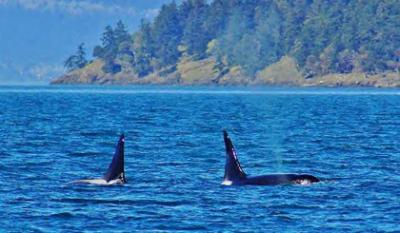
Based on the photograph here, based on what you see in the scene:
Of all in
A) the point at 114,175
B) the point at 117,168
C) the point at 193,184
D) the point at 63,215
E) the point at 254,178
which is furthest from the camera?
the point at 193,184

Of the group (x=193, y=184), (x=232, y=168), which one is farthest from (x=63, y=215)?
(x=193, y=184)

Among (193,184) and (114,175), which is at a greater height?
(114,175)

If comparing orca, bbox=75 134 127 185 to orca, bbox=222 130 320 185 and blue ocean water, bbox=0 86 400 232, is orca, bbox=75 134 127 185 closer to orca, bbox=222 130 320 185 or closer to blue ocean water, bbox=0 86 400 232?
blue ocean water, bbox=0 86 400 232

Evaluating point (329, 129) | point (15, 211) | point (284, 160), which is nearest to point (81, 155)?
point (284, 160)

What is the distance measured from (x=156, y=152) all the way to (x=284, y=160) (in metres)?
6.20

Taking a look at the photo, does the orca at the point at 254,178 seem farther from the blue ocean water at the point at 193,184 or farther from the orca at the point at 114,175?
the orca at the point at 114,175

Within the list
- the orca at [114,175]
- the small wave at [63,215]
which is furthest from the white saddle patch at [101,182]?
the small wave at [63,215]

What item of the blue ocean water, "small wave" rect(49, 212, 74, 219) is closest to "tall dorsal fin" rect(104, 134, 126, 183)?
the blue ocean water

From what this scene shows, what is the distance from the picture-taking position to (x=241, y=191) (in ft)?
120

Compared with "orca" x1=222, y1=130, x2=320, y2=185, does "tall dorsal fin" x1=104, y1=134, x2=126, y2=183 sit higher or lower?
higher

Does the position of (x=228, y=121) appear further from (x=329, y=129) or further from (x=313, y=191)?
(x=313, y=191)

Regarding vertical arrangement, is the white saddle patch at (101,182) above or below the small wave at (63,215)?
below

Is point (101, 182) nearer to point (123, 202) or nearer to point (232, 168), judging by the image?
point (232, 168)

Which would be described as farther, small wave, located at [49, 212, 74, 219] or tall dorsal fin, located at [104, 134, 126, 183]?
tall dorsal fin, located at [104, 134, 126, 183]
